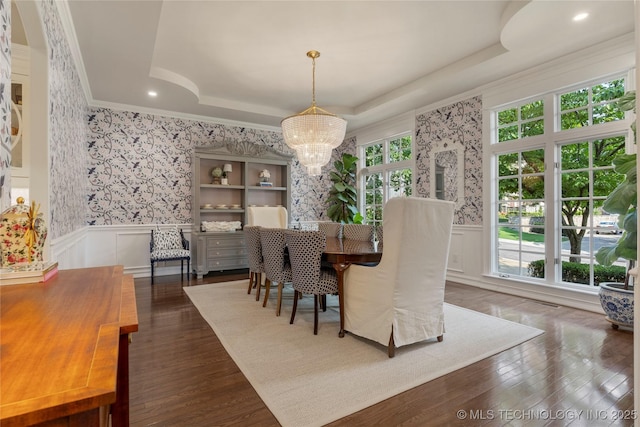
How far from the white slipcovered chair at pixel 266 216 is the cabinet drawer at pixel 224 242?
67cm

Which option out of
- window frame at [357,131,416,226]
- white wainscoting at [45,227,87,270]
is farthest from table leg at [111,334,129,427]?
window frame at [357,131,416,226]

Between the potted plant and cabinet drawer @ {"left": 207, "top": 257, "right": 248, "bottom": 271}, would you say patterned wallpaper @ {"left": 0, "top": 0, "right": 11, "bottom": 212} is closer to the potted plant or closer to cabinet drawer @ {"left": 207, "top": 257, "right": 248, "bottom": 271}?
the potted plant

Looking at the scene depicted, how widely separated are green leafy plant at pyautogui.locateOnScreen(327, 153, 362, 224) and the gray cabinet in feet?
3.37

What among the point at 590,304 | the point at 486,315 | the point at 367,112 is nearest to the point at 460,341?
the point at 486,315

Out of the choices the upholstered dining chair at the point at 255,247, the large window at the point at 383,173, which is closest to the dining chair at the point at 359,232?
the upholstered dining chair at the point at 255,247

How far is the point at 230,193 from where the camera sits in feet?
20.0

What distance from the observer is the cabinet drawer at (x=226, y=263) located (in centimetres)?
526

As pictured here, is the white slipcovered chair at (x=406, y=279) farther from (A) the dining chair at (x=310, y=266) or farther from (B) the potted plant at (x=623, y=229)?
(B) the potted plant at (x=623, y=229)

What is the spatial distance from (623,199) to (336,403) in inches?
99.5

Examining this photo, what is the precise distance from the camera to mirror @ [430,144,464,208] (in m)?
4.88

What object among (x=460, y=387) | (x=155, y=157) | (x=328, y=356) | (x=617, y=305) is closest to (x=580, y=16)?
(x=617, y=305)

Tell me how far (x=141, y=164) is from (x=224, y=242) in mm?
1886

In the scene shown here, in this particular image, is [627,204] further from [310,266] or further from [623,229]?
[310,266]

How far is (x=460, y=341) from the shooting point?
2650 millimetres
